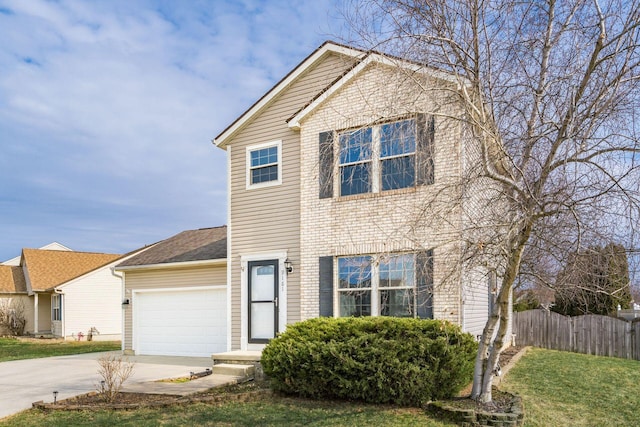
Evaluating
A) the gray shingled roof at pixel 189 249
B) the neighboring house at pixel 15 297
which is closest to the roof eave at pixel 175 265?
the gray shingled roof at pixel 189 249

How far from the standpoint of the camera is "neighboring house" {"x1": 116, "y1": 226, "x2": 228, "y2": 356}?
53.1 feet

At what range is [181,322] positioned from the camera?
55.3ft

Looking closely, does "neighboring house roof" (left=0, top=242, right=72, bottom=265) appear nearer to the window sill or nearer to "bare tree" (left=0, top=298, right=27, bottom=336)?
"bare tree" (left=0, top=298, right=27, bottom=336)

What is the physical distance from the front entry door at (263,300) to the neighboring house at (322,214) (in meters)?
0.02

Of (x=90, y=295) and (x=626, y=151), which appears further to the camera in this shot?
(x=90, y=295)

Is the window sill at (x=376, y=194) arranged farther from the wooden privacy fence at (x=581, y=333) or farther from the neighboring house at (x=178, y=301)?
the wooden privacy fence at (x=581, y=333)

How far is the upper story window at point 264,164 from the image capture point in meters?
13.5

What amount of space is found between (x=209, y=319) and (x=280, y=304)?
4.14 m

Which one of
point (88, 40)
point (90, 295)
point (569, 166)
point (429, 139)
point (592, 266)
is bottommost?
point (90, 295)

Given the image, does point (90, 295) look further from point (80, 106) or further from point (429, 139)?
point (429, 139)

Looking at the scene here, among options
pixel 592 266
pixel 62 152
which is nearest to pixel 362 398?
pixel 592 266

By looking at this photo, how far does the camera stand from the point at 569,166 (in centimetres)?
692

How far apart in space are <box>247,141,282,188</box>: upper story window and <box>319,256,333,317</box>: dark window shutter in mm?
2516

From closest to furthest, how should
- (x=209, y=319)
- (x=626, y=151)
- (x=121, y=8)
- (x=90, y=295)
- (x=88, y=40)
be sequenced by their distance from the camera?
1. (x=626, y=151)
2. (x=121, y=8)
3. (x=88, y=40)
4. (x=209, y=319)
5. (x=90, y=295)
